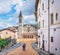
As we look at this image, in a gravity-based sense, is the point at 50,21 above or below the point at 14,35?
above

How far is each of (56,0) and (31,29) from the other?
113 meters

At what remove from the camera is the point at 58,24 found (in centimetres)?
1798

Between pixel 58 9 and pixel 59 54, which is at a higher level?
pixel 58 9

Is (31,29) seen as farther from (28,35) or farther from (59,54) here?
(59,54)

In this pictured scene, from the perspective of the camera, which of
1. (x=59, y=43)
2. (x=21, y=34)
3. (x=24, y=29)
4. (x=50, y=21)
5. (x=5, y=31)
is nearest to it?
(x=59, y=43)

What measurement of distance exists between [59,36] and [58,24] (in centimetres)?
116

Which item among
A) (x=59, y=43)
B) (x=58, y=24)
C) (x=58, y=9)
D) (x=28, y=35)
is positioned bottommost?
(x=28, y=35)

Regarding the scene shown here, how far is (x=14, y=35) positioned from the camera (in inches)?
3590

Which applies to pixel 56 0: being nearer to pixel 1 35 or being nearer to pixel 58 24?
pixel 58 24

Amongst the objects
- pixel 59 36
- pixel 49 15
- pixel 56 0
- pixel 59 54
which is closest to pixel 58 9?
pixel 56 0

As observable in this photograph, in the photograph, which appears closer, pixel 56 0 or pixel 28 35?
pixel 56 0

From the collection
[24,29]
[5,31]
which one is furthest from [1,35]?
[24,29]

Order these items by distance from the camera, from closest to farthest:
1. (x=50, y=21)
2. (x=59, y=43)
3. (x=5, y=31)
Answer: (x=59, y=43), (x=50, y=21), (x=5, y=31)

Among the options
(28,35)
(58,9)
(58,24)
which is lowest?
(28,35)
